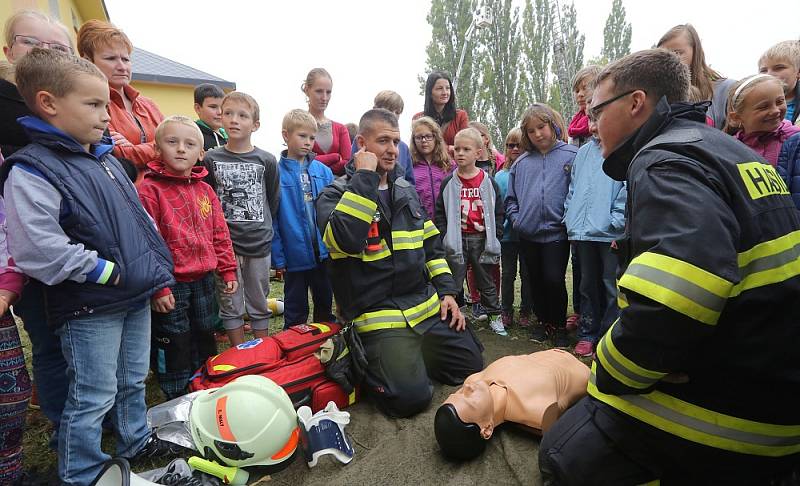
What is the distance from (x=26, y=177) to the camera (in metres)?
1.76

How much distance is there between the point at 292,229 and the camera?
11.5 feet

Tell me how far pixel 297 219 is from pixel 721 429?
2994 mm

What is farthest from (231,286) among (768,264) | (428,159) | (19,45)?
(768,264)

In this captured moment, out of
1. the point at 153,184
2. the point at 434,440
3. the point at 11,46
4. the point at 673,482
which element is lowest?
the point at 434,440

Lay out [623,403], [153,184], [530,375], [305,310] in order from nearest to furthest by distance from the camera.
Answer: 1. [623,403]
2. [530,375]
3. [153,184]
4. [305,310]

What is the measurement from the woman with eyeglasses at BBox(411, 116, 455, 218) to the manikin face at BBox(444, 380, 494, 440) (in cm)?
235

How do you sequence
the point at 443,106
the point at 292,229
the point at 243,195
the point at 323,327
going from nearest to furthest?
1. the point at 323,327
2. the point at 243,195
3. the point at 292,229
4. the point at 443,106

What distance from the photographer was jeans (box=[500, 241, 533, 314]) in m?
4.22

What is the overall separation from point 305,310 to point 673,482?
280 cm

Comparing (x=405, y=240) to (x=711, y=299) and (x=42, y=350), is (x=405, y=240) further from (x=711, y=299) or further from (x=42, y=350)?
(x=42, y=350)

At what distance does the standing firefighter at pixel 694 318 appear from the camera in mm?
1301

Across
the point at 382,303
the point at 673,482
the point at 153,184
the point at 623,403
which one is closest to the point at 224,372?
the point at 382,303

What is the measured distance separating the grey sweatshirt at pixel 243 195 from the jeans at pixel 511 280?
93.6 inches

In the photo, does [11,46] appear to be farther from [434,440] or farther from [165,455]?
[434,440]
